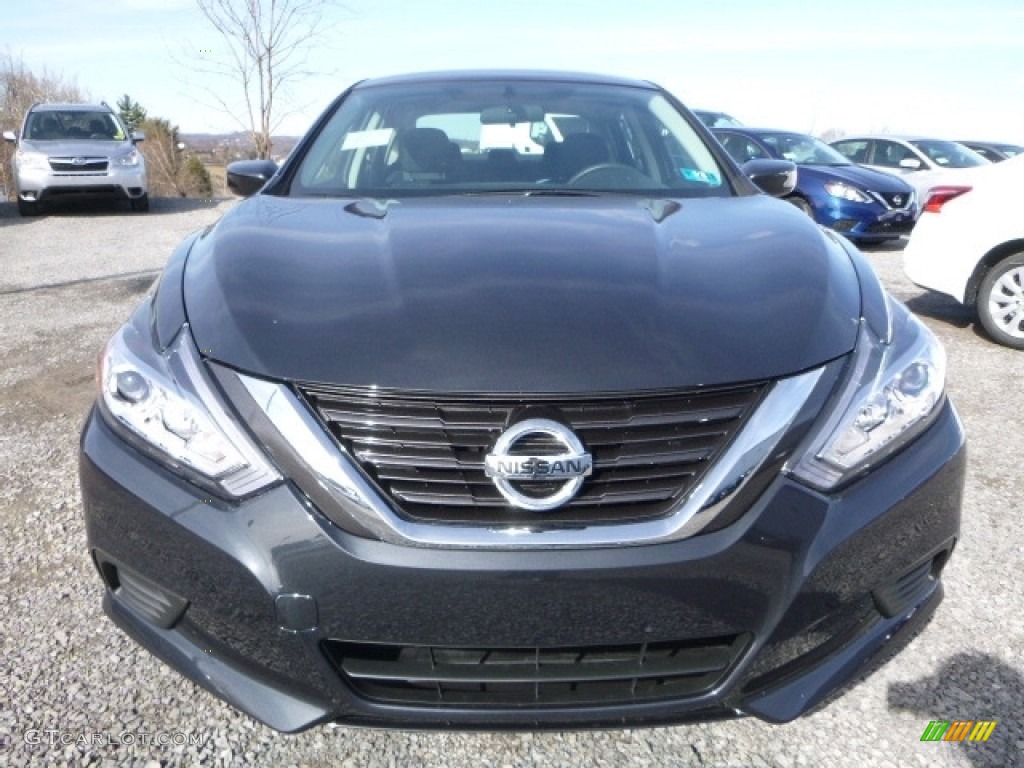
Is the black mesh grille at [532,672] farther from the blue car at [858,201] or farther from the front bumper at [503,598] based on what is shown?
the blue car at [858,201]

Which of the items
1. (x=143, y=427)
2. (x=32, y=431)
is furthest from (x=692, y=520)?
(x=32, y=431)

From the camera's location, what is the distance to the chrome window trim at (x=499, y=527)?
1.59m

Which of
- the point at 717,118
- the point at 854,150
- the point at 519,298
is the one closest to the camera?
the point at 519,298

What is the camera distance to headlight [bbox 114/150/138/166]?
13211 millimetres

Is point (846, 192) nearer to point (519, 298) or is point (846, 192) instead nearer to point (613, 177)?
point (613, 177)

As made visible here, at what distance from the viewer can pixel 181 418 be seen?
5.64ft

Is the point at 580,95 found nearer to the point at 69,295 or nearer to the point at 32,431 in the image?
the point at 32,431

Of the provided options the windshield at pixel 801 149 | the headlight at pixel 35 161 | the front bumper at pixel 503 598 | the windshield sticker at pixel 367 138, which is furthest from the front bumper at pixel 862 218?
the headlight at pixel 35 161

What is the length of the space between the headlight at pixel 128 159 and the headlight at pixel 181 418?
1272 centimetres

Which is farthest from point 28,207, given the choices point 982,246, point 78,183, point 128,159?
point 982,246

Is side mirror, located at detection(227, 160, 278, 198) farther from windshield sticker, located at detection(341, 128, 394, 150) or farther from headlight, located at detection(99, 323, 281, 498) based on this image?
headlight, located at detection(99, 323, 281, 498)

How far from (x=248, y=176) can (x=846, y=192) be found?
8425mm

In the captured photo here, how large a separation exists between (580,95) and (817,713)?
229 cm

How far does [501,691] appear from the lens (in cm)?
170
